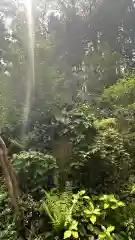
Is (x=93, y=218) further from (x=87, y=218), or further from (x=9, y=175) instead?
(x=9, y=175)

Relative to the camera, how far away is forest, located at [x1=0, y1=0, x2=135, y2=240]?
282 cm

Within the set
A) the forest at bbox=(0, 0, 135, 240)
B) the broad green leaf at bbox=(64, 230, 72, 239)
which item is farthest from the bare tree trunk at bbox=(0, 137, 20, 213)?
the broad green leaf at bbox=(64, 230, 72, 239)

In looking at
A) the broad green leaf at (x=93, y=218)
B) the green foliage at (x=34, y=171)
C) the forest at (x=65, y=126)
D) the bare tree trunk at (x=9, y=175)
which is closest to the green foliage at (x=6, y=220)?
the forest at (x=65, y=126)

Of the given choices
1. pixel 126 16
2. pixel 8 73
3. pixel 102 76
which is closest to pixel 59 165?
pixel 8 73

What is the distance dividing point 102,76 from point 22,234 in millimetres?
4834

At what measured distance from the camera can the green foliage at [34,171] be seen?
11.0 ft

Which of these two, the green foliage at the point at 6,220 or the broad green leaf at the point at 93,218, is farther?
the green foliage at the point at 6,220

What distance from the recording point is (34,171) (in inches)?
132

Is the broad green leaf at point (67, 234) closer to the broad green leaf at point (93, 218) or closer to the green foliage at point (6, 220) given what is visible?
the broad green leaf at point (93, 218)

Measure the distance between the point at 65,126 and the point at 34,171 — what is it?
88cm

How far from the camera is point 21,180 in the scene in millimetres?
3479

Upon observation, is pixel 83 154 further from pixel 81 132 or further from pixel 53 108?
pixel 53 108

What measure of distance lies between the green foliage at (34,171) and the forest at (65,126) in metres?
0.01

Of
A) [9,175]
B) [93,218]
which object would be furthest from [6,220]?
[93,218]
